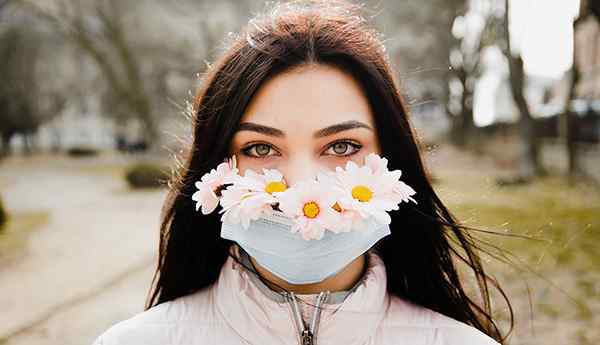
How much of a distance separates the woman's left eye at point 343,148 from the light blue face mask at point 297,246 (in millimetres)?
271

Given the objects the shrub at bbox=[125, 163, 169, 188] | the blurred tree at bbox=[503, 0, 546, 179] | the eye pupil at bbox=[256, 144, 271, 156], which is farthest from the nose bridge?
the shrub at bbox=[125, 163, 169, 188]

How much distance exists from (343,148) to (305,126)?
151 mm

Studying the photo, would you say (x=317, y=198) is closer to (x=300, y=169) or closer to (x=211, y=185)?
(x=300, y=169)

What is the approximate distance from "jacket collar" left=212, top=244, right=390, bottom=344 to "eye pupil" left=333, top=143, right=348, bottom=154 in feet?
1.24

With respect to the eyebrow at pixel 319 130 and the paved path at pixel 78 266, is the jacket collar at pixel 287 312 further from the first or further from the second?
the paved path at pixel 78 266

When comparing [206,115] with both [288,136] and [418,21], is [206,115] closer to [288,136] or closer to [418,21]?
[288,136]

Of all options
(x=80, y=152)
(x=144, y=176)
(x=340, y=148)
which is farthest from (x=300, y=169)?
(x=80, y=152)

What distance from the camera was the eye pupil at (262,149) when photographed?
177cm

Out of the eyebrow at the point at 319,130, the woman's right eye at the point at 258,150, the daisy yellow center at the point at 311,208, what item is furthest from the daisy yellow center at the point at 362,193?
the woman's right eye at the point at 258,150

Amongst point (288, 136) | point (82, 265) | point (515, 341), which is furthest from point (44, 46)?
point (288, 136)

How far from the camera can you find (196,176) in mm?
1917

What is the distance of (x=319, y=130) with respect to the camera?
1.69 meters

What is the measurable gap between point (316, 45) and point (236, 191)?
0.54 m

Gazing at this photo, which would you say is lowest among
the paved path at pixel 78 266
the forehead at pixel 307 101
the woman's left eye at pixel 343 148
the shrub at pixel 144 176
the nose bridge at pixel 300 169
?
the paved path at pixel 78 266
